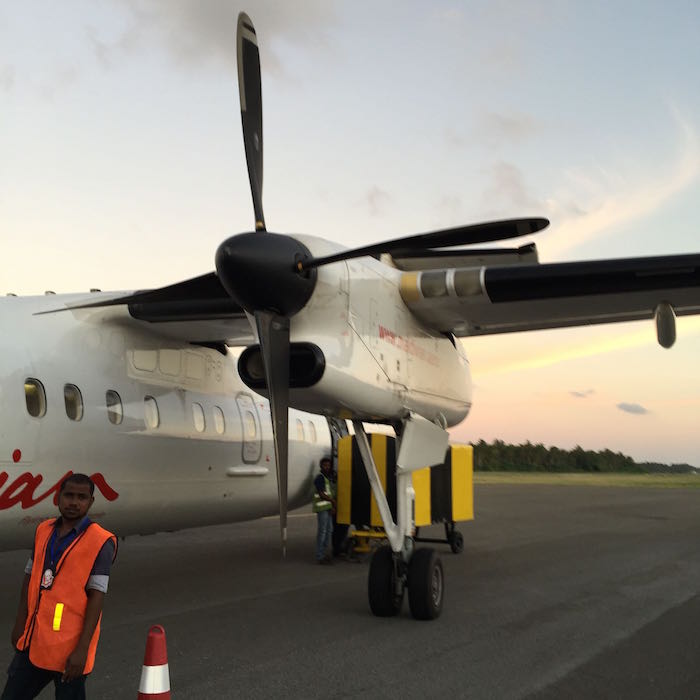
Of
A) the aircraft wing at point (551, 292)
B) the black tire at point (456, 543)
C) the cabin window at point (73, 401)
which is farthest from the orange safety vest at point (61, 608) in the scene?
the black tire at point (456, 543)

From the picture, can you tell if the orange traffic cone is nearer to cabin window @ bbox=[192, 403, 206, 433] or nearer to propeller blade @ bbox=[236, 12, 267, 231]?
propeller blade @ bbox=[236, 12, 267, 231]

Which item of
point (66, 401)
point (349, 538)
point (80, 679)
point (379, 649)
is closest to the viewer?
point (80, 679)

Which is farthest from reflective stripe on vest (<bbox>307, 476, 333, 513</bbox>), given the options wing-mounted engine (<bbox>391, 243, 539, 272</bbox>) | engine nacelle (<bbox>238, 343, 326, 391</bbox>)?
engine nacelle (<bbox>238, 343, 326, 391</bbox>)

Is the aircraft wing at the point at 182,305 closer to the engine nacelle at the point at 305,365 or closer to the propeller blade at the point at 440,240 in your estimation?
the engine nacelle at the point at 305,365

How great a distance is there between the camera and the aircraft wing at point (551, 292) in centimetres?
739

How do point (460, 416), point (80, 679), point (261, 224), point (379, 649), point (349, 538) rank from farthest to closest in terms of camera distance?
point (349, 538) → point (460, 416) → point (261, 224) → point (379, 649) → point (80, 679)

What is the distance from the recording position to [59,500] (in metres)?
3.40

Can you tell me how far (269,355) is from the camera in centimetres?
667

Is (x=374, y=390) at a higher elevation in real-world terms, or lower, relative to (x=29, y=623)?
higher

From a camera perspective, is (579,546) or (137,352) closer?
(137,352)

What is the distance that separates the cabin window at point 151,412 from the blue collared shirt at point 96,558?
4985mm

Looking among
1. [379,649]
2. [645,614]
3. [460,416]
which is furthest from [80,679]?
[460,416]

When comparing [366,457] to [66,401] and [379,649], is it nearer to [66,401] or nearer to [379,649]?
[379,649]

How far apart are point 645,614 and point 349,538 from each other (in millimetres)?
5555
